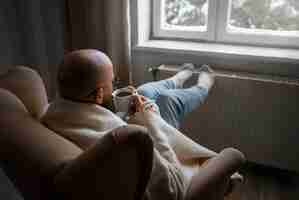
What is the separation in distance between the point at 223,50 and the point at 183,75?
0.91ft

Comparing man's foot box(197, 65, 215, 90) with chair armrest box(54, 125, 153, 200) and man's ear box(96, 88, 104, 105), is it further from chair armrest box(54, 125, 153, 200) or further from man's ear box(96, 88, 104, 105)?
chair armrest box(54, 125, 153, 200)

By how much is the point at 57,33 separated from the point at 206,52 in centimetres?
92

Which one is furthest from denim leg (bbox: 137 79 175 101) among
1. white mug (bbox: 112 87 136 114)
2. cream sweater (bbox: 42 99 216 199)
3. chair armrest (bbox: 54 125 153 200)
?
chair armrest (bbox: 54 125 153 200)

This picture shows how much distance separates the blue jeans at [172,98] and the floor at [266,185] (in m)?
0.61

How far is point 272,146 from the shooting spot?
1.85 metres

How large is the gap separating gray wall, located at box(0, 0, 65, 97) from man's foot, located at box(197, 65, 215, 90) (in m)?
0.89

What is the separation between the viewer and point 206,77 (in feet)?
5.74

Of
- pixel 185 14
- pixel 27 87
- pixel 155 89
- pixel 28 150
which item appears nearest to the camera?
pixel 28 150

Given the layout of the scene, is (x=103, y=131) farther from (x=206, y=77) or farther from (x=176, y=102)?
(x=206, y=77)

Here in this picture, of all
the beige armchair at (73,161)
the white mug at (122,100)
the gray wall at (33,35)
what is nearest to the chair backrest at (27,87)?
the beige armchair at (73,161)

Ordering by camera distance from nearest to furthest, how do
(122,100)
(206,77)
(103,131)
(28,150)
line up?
(28,150), (103,131), (122,100), (206,77)

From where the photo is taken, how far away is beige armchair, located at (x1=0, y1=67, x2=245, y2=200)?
0.79m

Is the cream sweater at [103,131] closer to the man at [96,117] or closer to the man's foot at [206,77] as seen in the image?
the man at [96,117]

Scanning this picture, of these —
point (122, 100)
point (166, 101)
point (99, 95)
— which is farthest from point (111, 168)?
point (166, 101)
